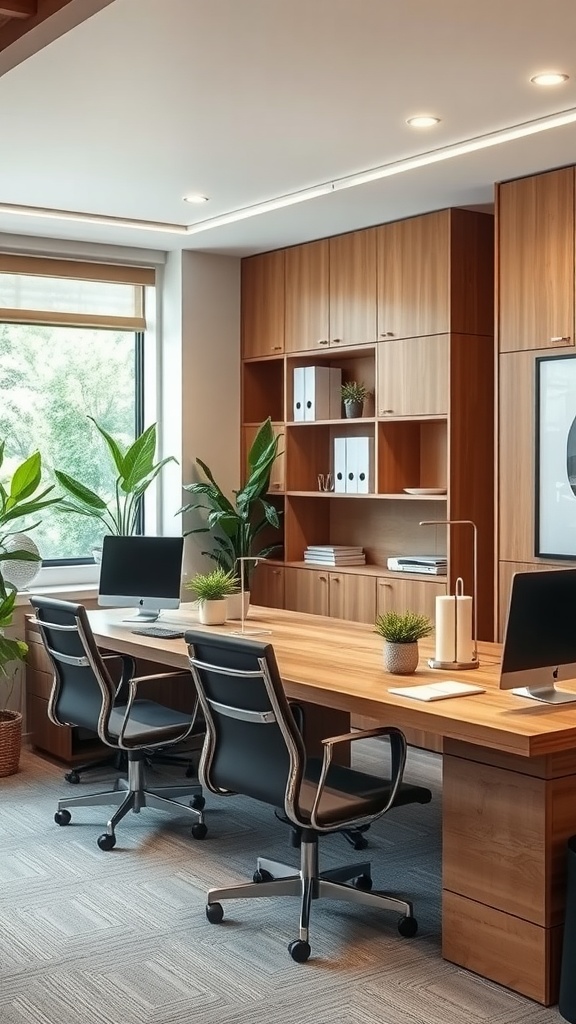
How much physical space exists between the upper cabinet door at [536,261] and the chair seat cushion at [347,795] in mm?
2329

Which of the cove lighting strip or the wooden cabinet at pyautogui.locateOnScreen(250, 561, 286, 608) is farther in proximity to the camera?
the wooden cabinet at pyautogui.locateOnScreen(250, 561, 286, 608)

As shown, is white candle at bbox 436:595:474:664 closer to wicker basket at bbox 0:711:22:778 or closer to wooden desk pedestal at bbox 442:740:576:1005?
wooden desk pedestal at bbox 442:740:576:1005

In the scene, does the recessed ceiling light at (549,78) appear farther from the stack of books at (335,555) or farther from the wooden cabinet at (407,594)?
the stack of books at (335,555)

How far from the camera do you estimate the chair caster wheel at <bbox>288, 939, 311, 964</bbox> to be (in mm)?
3494

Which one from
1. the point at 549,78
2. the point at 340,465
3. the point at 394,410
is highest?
the point at 549,78

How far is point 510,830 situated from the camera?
130 inches

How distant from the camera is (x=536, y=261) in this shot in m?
5.23

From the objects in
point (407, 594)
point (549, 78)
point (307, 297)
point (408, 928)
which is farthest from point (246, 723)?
point (307, 297)

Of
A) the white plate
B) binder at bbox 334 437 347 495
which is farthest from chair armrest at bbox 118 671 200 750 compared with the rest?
binder at bbox 334 437 347 495

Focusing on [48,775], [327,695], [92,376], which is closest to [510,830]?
[327,695]

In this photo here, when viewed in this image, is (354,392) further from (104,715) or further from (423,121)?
(104,715)

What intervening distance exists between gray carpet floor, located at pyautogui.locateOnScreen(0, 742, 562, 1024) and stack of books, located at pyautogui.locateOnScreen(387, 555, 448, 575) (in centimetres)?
145

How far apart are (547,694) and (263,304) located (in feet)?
13.9

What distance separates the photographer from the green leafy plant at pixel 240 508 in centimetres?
690
